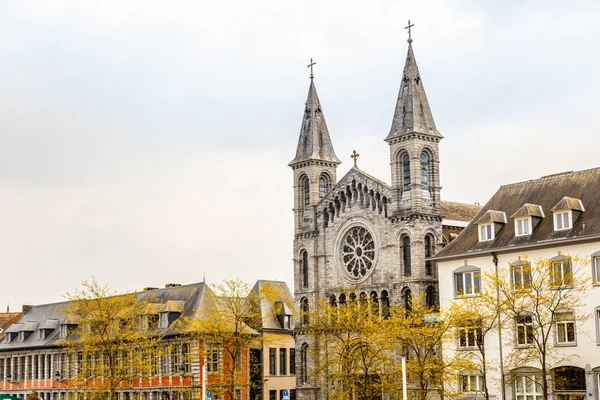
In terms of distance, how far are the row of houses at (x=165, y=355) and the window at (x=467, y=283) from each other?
14569 mm

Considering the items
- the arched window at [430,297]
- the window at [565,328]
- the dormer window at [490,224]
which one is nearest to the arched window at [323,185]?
the arched window at [430,297]

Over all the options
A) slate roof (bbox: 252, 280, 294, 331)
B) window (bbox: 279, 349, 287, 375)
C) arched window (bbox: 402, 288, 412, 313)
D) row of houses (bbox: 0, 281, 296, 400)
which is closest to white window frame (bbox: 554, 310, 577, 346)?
arched window (bbox: 402, 288, 412, 313)

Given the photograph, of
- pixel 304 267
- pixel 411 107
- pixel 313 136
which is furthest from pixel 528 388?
pixel 313 136

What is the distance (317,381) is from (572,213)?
1097 inches

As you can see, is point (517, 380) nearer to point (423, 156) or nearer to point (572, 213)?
point (572, 213)

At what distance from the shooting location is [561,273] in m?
59.5

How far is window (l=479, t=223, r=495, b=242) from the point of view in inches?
2562

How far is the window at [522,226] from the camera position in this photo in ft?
206

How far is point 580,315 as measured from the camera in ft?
194

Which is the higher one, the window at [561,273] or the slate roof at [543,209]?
the slate roof at [543,209]

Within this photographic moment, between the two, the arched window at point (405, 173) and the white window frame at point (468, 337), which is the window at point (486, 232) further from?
the arched window at point (405, 173)

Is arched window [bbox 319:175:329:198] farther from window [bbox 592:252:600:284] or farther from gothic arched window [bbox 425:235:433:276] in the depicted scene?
window [bbox 592:252:600:284]

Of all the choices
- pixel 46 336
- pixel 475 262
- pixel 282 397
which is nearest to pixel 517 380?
pixel 475 262

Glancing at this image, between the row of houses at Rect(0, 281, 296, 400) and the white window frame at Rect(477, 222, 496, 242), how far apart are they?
16743 millimetres
